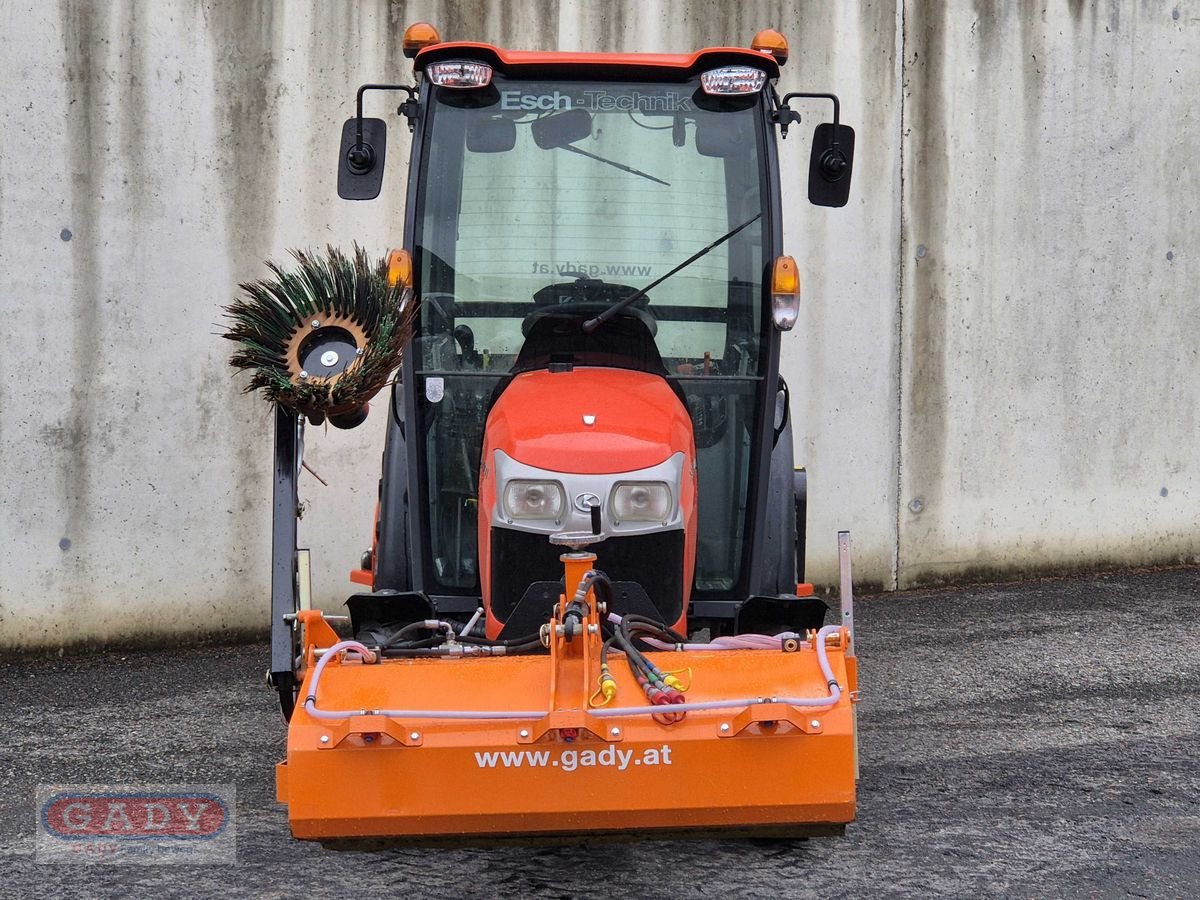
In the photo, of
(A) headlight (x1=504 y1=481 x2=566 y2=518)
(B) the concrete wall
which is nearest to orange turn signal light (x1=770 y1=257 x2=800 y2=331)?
(A) headlight (x1=504 y1=481 x2=566 y2=518)

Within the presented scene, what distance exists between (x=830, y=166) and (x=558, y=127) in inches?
34.1

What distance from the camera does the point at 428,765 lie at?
10.1 ft

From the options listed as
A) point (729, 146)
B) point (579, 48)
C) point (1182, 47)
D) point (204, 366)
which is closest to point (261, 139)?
point (204, 366)

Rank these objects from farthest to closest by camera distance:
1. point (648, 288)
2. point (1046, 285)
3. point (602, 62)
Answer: point (1046, 285), point (602, 62), point (648, 288)

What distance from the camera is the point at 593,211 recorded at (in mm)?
4402

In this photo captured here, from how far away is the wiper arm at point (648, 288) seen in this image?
4.11 metres

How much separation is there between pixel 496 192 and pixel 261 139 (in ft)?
8.83

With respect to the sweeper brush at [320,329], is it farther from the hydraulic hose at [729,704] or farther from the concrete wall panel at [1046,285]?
the concrete wall panel at [1046,285]

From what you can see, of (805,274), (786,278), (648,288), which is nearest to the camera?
(648,288)

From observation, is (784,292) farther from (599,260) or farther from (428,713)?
(428,713)

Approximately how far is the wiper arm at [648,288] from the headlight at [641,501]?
617mm

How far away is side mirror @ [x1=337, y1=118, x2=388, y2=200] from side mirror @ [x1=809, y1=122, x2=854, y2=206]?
1.36 meters

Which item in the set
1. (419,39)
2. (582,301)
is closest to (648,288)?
(582,301)

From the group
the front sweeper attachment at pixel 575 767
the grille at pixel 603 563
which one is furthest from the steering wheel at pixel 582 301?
the front sweeper attachment at pixel 575 767
